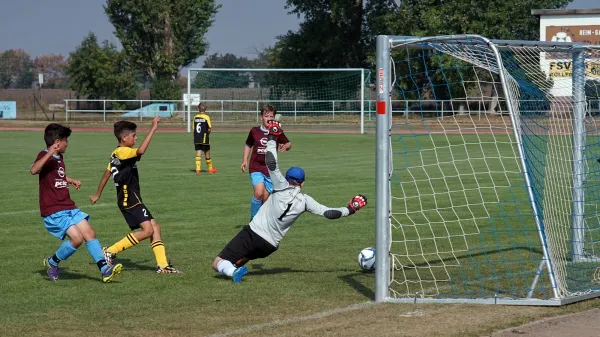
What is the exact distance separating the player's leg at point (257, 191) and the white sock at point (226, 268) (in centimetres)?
316

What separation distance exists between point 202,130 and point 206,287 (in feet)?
46.3

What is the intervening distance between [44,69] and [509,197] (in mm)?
132067

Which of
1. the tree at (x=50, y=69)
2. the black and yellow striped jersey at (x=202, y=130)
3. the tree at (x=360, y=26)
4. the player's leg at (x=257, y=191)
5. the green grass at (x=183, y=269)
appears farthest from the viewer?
the tree at (x=50, y=69)

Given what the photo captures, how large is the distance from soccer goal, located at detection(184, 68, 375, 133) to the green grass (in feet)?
75.3

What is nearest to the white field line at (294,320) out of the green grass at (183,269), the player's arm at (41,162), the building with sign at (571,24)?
the green grass at (183,269)

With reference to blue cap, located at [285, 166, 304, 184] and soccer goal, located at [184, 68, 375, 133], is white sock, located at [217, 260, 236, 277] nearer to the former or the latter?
blue cap, located at [285, 166, 304, 184]

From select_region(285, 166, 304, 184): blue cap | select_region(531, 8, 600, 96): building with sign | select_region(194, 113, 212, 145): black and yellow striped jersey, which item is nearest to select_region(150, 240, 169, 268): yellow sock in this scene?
select_region(285, 166, 304, 184): blue cap

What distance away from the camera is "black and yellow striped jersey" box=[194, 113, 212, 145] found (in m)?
22.2

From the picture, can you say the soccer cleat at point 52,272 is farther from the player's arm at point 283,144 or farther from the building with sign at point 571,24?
the building with sign at point 571,24

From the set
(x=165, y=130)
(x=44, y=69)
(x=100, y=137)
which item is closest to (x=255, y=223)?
(x=100, y=137)

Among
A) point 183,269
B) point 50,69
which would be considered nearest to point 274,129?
point 183,269

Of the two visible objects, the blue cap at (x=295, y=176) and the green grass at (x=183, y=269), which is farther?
the blue cap at (x=295, y=176)

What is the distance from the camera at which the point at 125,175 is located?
9.29m

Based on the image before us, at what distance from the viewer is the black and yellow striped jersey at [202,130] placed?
2225 centimetres
